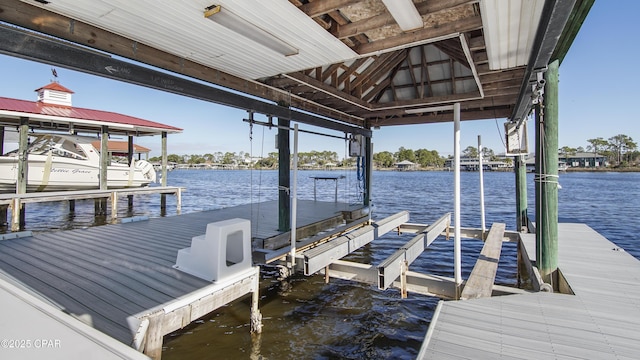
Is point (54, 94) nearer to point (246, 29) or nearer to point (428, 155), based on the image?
point (246, 29)

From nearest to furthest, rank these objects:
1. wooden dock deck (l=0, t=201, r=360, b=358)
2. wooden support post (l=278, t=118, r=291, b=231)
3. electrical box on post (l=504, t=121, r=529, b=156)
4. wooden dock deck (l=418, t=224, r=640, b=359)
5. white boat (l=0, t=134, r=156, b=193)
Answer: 1. wooden dock deck (l=418, t=224, r=640, b=359)
2. wooden dock deck (l=0, t=201, r=360, b=358)
3. wooden support post (l=278, t=118, r=291, b=231)
4. electrical box on post (l=504, t=121, r=529, b=156)
5. white boat (l=0, t=134, r=156, b=193)

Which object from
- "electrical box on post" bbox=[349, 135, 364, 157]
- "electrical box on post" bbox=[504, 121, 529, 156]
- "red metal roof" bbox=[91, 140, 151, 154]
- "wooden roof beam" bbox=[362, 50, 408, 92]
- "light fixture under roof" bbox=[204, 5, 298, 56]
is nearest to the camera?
"light fixture under roof" bbox=[204, 5, 298, 56]

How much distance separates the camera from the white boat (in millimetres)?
11031

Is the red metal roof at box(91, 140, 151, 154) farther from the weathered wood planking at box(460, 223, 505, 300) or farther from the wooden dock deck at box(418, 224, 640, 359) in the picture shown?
the wooden dock deck at box(418, 224, 640, 359)

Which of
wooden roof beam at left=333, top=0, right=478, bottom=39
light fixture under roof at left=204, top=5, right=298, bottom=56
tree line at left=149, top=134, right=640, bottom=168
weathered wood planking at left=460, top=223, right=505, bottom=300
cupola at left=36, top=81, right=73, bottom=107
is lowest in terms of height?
weathered wood planking at left=460, top=223, right=505, bottom=300

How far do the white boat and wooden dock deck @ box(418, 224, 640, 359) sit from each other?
48.4ft

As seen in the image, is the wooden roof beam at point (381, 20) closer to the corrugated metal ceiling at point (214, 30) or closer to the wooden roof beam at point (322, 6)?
the corrugated metal ceiling at point (214, 30)

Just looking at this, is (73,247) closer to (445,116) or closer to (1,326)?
(1,326)

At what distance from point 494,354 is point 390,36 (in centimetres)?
353

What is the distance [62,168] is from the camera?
12.0 meters

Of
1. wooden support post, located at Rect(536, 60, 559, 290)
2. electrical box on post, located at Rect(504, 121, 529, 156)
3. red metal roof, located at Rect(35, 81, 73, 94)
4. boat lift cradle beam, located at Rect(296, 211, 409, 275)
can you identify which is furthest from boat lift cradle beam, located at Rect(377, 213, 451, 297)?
red metal roof, located at Rect(35, 81, 73, 94)

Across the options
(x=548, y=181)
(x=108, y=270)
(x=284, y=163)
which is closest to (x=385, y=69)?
(x=284, y=163)

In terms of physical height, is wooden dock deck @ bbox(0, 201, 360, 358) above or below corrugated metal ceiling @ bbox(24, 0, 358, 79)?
below

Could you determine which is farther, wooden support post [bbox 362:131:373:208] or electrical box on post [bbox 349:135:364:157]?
wooden support post [bbox 362:131:373:208]
